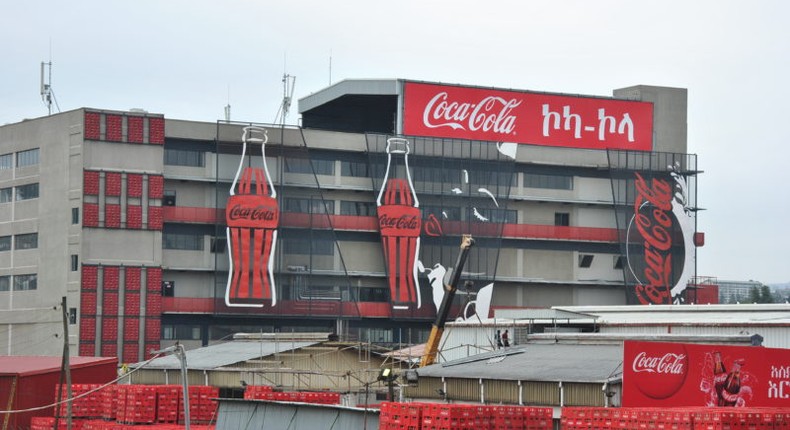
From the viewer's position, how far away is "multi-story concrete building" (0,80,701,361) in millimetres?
120438

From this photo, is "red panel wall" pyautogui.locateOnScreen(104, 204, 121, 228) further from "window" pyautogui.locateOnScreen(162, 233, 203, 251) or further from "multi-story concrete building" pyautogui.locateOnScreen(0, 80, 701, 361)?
"window" pyautogui.locateOnScreen(162, 233, 203, 251)

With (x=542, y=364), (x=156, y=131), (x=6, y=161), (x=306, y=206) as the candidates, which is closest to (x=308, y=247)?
(x=306, y=206)

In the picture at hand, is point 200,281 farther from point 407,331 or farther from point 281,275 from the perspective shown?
point 407,331

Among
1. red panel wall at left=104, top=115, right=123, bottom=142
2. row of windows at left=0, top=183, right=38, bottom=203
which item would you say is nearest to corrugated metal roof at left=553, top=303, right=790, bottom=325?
red panel wall at left=104, top=115, right=123, bottom=142

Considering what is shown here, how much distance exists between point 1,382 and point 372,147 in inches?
2254

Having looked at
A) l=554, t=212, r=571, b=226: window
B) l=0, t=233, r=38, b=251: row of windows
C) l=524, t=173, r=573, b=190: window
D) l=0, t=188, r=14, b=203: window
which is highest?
l=524, t=173, r=573, b=190: window

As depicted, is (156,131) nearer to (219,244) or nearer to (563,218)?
(219,244)

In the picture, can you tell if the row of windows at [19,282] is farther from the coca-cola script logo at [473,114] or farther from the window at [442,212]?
the coca-cola script logo at [473,114]

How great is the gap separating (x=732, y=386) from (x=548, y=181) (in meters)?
82.1

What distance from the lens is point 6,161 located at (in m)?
127

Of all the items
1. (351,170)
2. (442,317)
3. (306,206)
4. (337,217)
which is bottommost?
(442,317)

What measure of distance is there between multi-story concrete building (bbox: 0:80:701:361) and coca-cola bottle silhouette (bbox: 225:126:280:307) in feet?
0.47

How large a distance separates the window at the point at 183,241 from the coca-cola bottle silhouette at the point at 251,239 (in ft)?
14.8

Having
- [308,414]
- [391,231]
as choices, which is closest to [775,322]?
[308,414]
